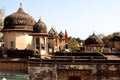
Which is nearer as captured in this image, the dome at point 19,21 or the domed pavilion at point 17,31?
the domed pavilion at point 17,31

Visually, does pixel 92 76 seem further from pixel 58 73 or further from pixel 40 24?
pixel 40 24

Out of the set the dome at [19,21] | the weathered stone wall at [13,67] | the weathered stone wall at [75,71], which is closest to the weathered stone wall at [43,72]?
the weathered stone wall at [75,71]

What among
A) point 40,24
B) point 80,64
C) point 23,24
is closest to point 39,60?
point 80,64

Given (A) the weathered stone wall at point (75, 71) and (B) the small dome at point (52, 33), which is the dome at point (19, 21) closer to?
(A) the weathered stone wall at point (75, 71)

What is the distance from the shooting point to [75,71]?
51.4ft

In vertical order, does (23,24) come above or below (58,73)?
above

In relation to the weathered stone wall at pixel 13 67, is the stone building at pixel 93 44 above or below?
above

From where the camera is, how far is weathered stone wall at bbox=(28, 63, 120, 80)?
49.3 feet

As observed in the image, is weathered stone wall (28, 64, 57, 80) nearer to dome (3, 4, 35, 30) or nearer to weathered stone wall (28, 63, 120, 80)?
weathered stone wall (28, 63, 120, 80)

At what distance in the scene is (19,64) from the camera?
23.1 m

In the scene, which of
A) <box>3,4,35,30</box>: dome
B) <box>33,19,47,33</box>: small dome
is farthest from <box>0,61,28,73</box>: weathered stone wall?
<box>3,4,35,30</box>: dome

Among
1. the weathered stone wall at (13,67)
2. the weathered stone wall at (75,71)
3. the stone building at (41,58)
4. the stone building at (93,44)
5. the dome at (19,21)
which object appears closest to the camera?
the weathered stone wall at (75,71)

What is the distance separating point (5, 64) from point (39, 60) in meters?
8.30

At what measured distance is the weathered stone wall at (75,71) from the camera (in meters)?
15.0
